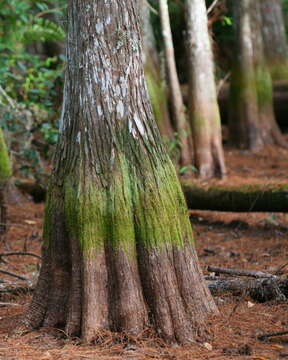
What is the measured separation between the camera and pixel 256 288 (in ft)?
19.3

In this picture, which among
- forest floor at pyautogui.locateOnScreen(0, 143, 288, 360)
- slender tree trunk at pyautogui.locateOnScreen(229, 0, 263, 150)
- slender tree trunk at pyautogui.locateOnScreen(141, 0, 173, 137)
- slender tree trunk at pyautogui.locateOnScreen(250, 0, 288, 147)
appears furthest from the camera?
slender tree trunk at pyautogui.locateOnScreen(250, 0, 288, 147)

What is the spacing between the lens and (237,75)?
15938 mm

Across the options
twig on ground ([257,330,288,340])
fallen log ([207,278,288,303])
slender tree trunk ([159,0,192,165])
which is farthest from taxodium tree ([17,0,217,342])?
slender tree trunk ([159,0,192,165])

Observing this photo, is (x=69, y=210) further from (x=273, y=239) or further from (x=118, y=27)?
(x=273, y=239)

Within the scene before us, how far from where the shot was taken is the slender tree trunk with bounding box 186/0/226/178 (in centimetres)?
1305

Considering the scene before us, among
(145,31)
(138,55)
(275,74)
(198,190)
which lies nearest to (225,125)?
(275,74)

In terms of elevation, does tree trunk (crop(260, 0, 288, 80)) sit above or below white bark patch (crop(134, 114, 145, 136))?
above

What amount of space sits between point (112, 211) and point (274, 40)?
12854 mm

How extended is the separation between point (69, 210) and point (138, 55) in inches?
54.3

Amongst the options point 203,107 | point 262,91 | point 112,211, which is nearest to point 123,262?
point 112,211

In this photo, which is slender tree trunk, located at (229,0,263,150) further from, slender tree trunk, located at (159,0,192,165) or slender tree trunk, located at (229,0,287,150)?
slender tree trunk, located at (159,0,192,165)

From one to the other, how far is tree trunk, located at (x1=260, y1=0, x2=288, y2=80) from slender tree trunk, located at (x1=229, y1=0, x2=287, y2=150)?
49cm

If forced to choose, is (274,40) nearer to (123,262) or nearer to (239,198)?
(239,198)

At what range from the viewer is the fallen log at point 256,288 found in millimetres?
5781
